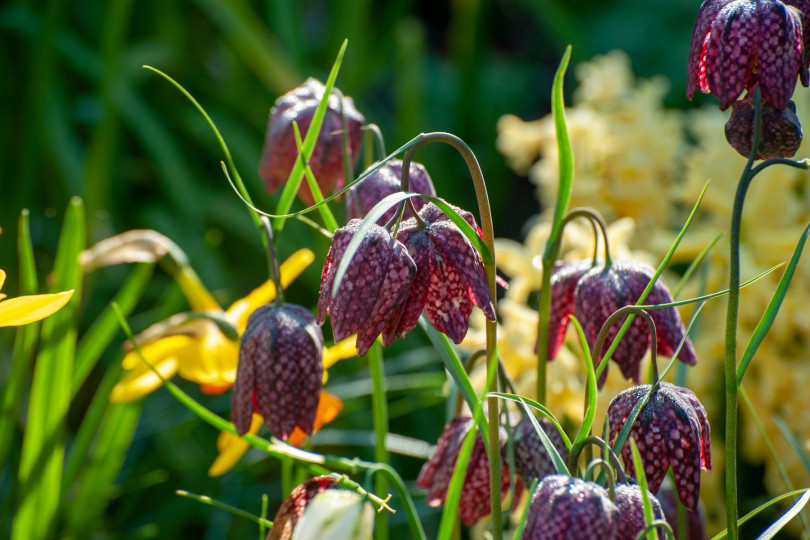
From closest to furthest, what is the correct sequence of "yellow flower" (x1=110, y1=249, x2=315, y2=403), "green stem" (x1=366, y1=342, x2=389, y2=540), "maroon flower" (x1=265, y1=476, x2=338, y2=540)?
"maroon flower" (x1=265, y1=476, x2=338, y2=540) → "green stem" (x1=366, y1=342, x2=389, y2=540) → "yellow flower" (x1=110, y1=249, x2=315, y2=403)

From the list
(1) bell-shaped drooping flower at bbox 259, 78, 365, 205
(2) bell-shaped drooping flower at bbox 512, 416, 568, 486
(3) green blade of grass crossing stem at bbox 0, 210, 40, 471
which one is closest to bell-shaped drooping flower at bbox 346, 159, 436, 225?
(1) bell-shaped drooping flower at bbox 259, 78, 365, 205

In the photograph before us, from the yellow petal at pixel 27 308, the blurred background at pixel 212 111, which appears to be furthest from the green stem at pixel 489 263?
the blurred background at pixel 212 111

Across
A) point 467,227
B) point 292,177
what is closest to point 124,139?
point 292,177

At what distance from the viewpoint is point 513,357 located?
103 centimetres

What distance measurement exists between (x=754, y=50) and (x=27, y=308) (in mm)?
496

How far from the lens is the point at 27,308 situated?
62 centimetres

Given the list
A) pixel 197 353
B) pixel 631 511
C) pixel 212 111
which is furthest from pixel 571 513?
pixel 212 111

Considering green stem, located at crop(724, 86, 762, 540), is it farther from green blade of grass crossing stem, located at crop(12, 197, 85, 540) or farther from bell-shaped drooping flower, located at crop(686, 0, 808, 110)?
green blade of grass crossing stem, located at crop(12, 197, 85, 540)

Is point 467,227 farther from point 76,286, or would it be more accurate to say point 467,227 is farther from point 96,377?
point 96,377

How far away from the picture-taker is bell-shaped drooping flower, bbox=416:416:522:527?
71cm

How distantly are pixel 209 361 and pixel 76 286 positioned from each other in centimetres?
19

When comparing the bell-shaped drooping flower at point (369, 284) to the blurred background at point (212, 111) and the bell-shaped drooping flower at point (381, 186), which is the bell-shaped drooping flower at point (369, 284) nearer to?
the bell-shaped drooping flower at point (381, 186)

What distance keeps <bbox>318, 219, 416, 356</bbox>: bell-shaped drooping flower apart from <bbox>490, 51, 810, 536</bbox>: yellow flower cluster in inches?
17.3

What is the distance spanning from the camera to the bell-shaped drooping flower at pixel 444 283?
542 millimetres
